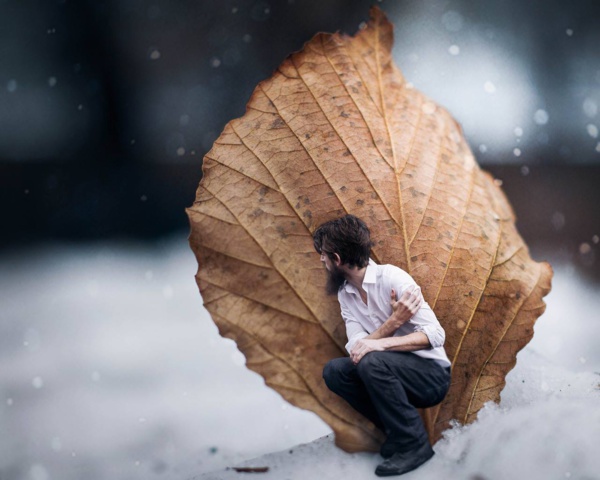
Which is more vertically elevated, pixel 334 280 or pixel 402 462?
pixel 334 280

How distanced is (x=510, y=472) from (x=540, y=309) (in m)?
0.12

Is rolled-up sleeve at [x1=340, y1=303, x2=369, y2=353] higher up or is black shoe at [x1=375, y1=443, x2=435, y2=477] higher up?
rolled-up sleeve at [x1=340, y1=303, x2=369, y2=353]

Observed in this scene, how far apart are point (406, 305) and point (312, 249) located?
0.23ft

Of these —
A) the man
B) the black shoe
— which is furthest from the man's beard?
the black shoe

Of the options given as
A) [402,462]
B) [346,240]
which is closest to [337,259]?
[346,240]

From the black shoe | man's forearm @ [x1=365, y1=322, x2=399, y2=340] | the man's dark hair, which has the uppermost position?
the man's dark hair

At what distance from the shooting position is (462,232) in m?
0.40

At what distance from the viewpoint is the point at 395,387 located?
0.36 metres

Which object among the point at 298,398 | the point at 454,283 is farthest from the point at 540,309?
the point at 298,398

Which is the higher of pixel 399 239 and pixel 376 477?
pixel 399 239

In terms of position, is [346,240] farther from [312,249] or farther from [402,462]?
[402,462]

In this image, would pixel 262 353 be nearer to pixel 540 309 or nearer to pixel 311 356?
pixel 311 356

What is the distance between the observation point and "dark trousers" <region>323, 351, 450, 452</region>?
0.36m

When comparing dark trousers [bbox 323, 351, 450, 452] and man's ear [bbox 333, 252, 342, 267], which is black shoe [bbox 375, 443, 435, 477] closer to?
dark trousers [bbox 323, 351, 450, 452]
